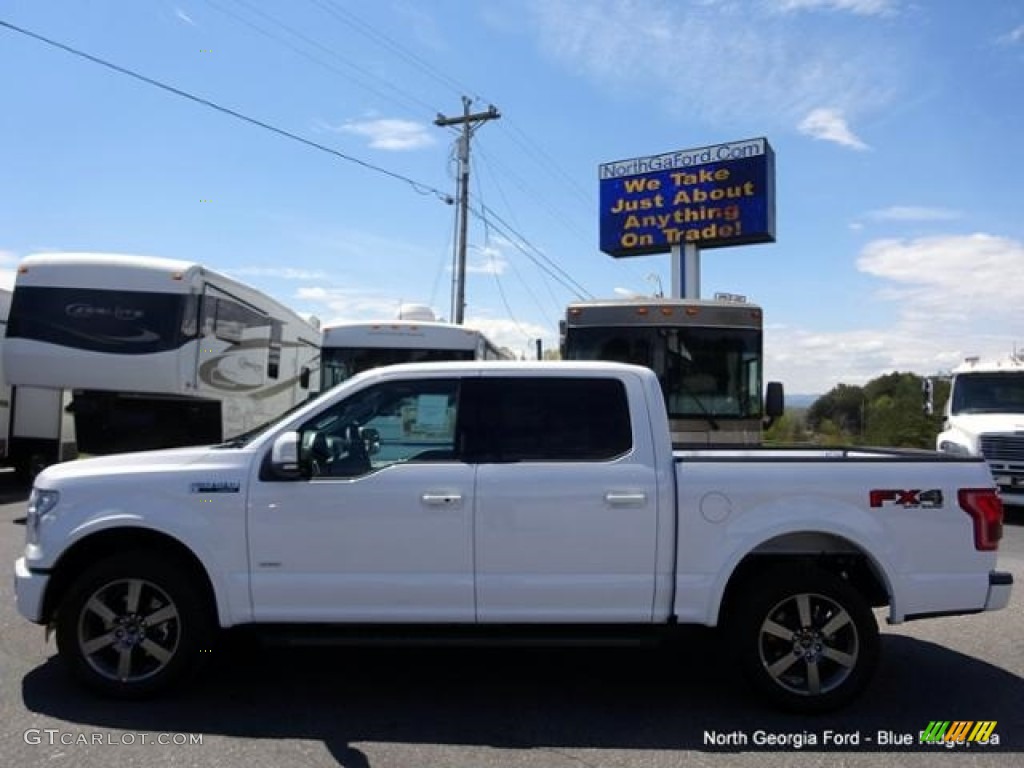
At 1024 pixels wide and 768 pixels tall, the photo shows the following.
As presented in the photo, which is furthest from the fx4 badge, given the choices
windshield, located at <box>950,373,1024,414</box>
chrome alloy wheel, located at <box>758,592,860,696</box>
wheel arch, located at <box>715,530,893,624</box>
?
windshield, located at <box>950,373,1024,414</box>

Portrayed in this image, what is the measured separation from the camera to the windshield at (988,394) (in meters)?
14.7

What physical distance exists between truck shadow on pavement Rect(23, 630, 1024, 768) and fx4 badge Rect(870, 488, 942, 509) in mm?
Result: 1145

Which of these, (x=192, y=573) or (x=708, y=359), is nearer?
(x=192, y=573)

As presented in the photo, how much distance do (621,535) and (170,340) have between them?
33.4ft

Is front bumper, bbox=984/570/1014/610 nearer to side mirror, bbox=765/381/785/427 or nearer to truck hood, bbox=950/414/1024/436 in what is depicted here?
side mirror, bbox=765/381/785/427

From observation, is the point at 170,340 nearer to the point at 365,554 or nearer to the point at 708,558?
the point at 365,554

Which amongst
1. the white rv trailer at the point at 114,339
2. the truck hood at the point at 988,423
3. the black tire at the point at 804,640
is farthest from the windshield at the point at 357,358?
the black tire at the point at 804,640

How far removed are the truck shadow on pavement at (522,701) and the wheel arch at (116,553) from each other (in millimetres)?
547

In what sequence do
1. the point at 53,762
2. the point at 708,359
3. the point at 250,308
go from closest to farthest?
the point at 53,762 < the point at 708,359 < the point at 250,308

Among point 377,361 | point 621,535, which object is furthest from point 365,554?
point 377,361

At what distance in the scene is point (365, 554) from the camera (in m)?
4.95

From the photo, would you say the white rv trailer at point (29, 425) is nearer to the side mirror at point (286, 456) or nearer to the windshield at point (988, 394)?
the side mirror at point (286, 456)

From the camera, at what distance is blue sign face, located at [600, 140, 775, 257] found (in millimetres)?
25922

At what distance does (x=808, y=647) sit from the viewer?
4.99 metres
